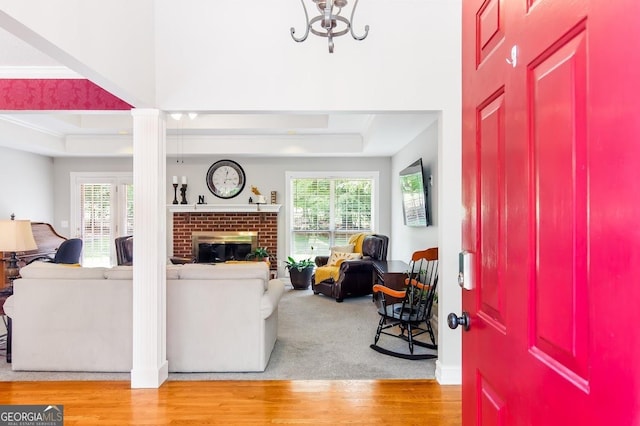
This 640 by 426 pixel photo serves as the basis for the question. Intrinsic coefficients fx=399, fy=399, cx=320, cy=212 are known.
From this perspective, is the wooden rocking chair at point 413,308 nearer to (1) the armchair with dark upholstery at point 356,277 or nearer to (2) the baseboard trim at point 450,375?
(2) the baseboard trim at point 450,375

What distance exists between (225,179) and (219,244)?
122 centimetres

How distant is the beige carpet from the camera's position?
127 inches

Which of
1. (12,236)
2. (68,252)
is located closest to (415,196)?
(12,236)

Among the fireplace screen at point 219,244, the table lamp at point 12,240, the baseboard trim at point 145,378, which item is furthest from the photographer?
the fireplace screen at point 219,244

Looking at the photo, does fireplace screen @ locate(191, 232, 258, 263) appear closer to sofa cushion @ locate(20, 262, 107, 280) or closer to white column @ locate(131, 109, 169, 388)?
sofa cushion @ locate(20, 262, 107, 280)

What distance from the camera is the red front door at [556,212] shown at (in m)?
0.60

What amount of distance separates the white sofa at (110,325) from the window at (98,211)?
4589 mm

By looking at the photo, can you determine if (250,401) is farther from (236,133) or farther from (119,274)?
(236,133)

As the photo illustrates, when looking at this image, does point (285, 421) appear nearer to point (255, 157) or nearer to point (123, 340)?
point (123, 340)

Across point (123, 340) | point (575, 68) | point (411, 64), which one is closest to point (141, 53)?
point (411, 64)

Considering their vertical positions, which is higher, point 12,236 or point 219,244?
point 12,236

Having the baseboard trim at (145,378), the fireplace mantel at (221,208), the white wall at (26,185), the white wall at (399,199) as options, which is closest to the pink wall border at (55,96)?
the baseboard trim at (145,378)

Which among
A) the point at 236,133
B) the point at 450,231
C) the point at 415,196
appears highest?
the point at 236,133

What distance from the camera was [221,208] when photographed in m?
7.32
